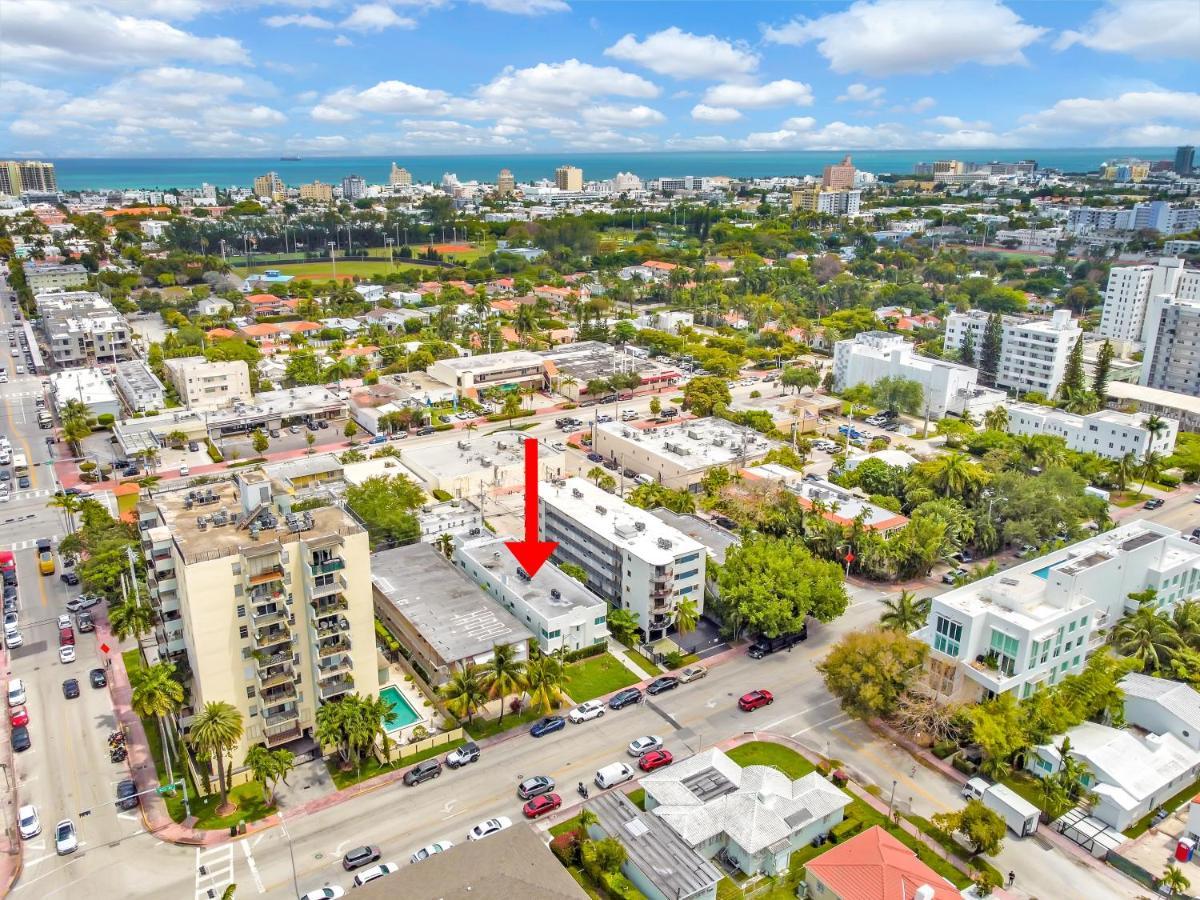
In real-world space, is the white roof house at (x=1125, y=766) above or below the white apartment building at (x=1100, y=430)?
below

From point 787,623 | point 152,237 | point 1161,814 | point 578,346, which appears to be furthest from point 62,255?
point 1161,814

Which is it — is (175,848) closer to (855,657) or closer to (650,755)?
(650,755)

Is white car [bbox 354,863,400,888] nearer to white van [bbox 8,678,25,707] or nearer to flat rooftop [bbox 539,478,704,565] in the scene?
flat rooftop [bbox 539,478,704,565]

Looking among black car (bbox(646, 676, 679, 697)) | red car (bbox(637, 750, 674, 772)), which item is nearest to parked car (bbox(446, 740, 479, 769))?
red car (bbox(637, 750, 674, 772))

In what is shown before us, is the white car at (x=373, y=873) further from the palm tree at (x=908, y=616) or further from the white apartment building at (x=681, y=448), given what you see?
the white apartment building at (x=681, y=448)

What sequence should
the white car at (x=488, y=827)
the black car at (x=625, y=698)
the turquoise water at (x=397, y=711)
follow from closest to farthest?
the white car at (x=488, y=827)
the turquoise water at (x=397, y=711)
the black car at (x=625, y=698)

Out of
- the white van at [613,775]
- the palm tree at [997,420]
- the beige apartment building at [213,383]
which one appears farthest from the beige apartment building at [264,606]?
the palm tree at [997,420]

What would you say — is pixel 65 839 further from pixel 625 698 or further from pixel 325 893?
pixel 625 698
